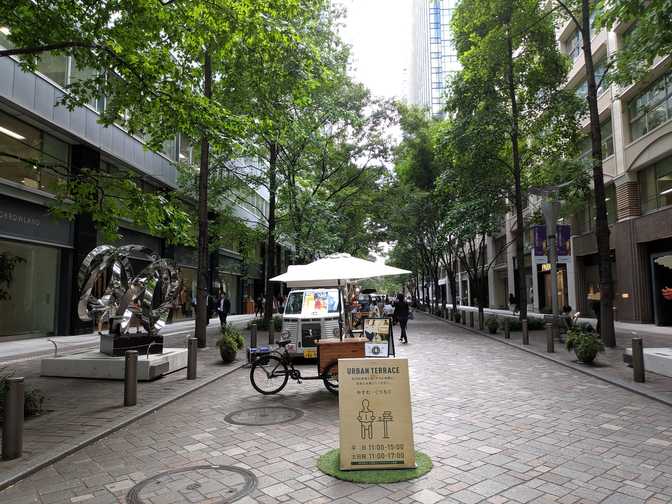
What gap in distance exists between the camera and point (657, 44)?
8.59m

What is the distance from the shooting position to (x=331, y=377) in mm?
8469

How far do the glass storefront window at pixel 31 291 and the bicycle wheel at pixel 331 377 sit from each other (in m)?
12.7

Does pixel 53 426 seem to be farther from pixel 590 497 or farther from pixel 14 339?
pixel 14 339

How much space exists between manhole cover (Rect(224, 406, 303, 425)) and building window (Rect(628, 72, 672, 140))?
66.3 ft

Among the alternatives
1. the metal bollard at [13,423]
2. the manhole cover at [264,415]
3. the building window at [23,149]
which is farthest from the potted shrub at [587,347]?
the building window at [23,149]

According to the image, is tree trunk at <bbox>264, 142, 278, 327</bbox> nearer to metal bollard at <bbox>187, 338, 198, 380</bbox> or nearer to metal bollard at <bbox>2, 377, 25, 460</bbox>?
metal bollard at <bbox>187, 338, 198, 380</bbox>

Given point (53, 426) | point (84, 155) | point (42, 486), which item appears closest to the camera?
point (42, 486)

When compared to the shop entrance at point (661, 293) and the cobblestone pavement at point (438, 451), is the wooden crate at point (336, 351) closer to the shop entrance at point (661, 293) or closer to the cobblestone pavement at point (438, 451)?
the cobblestone pavement at point (438, 451)

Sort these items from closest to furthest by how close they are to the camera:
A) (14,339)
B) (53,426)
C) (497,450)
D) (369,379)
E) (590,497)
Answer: (590,497)
(369,379)
(497,450)
(53,426)
(14,339)

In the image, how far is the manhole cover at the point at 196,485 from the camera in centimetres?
428

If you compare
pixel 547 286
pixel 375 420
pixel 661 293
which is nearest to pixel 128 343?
pixel 375 420

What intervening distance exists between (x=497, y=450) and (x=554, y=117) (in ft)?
59.6

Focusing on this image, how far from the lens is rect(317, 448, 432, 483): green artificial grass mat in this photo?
15.2ft

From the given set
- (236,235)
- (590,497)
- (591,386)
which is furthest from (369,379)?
(236,235)
